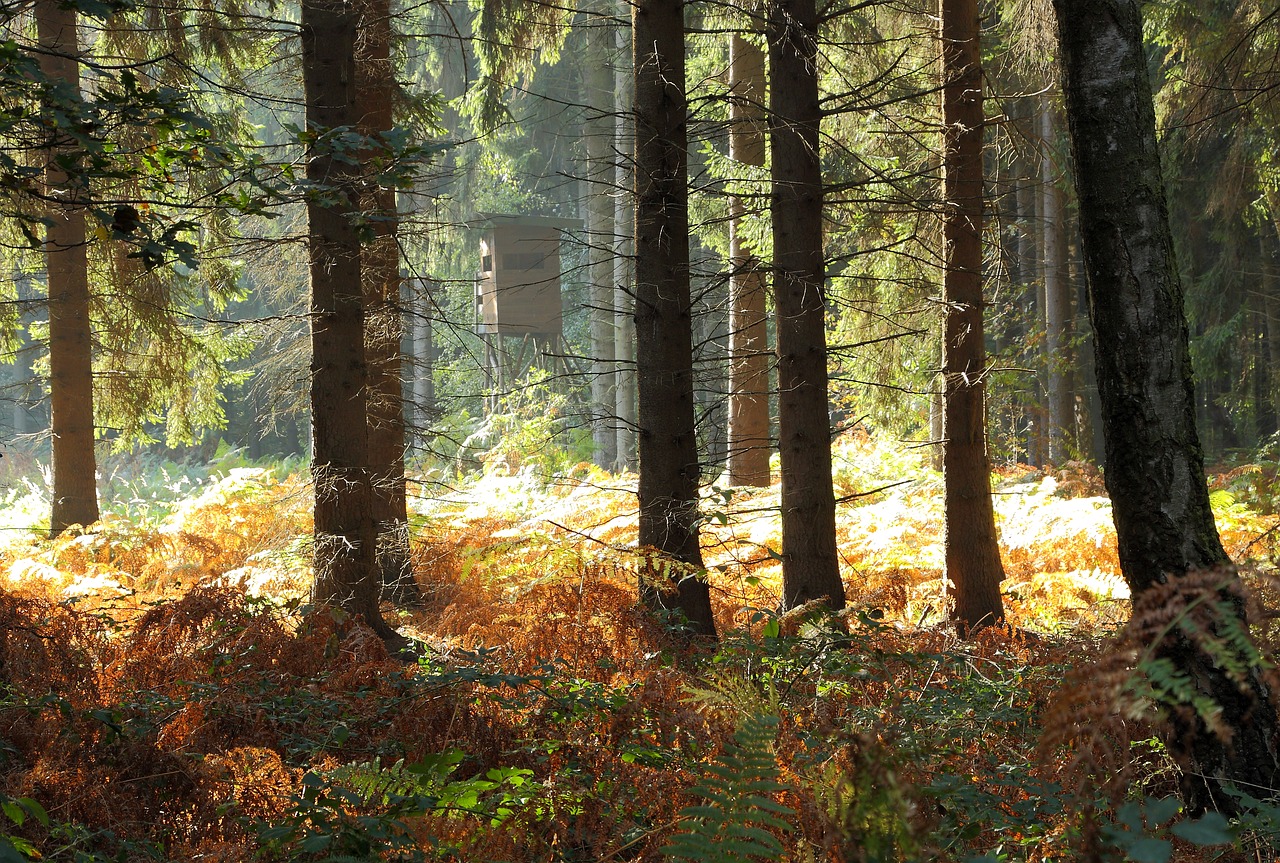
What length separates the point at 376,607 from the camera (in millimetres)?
6543

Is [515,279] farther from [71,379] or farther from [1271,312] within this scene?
[1271,312]

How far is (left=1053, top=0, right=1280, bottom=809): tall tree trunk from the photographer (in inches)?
128

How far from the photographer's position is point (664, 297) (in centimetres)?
613

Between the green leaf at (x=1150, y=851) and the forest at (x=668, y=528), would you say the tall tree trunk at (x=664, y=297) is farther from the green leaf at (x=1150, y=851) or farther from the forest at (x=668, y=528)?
the green leaf at (x=1150, y=851)

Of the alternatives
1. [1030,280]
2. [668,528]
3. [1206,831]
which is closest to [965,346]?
[668,528]

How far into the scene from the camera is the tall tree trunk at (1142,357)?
326 cm

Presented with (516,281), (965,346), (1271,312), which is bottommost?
(965,346)

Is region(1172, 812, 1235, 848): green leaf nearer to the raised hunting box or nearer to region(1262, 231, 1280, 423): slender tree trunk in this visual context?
the raised hunting box

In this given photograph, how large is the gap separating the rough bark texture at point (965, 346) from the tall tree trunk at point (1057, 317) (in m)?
7.77

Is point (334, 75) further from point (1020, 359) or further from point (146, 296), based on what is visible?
point (1020, 359)

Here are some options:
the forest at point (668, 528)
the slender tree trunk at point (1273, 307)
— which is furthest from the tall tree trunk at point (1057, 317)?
the slender tree trunk at point (1273, 307)

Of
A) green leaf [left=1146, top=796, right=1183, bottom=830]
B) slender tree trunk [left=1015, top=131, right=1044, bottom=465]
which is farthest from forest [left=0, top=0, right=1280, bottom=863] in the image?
slender tree trunk [left=1015, top=131, right=1044, bottom=465]

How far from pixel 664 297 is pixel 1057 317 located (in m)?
11.0

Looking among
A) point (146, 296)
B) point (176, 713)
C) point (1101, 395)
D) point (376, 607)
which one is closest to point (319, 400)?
point (376, 607)
